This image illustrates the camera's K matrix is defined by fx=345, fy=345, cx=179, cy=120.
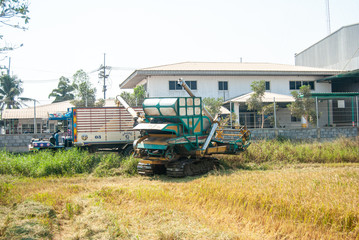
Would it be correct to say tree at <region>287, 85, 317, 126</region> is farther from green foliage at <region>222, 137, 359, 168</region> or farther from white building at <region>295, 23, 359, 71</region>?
white building at <region>295, 23, 359, 71</region>

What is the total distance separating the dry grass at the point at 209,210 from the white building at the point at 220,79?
18.4 metres

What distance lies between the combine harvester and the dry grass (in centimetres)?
264

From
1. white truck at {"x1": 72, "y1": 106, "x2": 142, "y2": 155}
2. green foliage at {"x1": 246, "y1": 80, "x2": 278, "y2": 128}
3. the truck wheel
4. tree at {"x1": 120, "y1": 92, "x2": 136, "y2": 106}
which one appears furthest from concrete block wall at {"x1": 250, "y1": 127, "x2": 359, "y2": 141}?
tree at {"x1": 120, "y1": 92, "x2": 136, "y2": 106}

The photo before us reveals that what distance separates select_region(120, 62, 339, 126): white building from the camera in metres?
27.6

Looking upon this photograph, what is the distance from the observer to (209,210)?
698cm

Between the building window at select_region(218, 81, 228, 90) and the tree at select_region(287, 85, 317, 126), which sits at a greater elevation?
the building window at select_region(218, 81, 228, 90)

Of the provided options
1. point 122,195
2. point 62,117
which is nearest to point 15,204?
point 122,195

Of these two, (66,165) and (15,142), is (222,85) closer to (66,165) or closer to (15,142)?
(15,142)

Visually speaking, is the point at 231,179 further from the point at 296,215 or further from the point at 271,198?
the point at 296,215

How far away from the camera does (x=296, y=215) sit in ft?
20.2

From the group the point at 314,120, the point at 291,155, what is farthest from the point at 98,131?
the point at 314,120

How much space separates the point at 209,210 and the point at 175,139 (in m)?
4.90

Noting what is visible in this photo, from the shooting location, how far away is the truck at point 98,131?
1536cm

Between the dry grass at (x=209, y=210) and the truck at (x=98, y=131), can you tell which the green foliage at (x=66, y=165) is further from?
the dry grass at (x=209, y=210)
